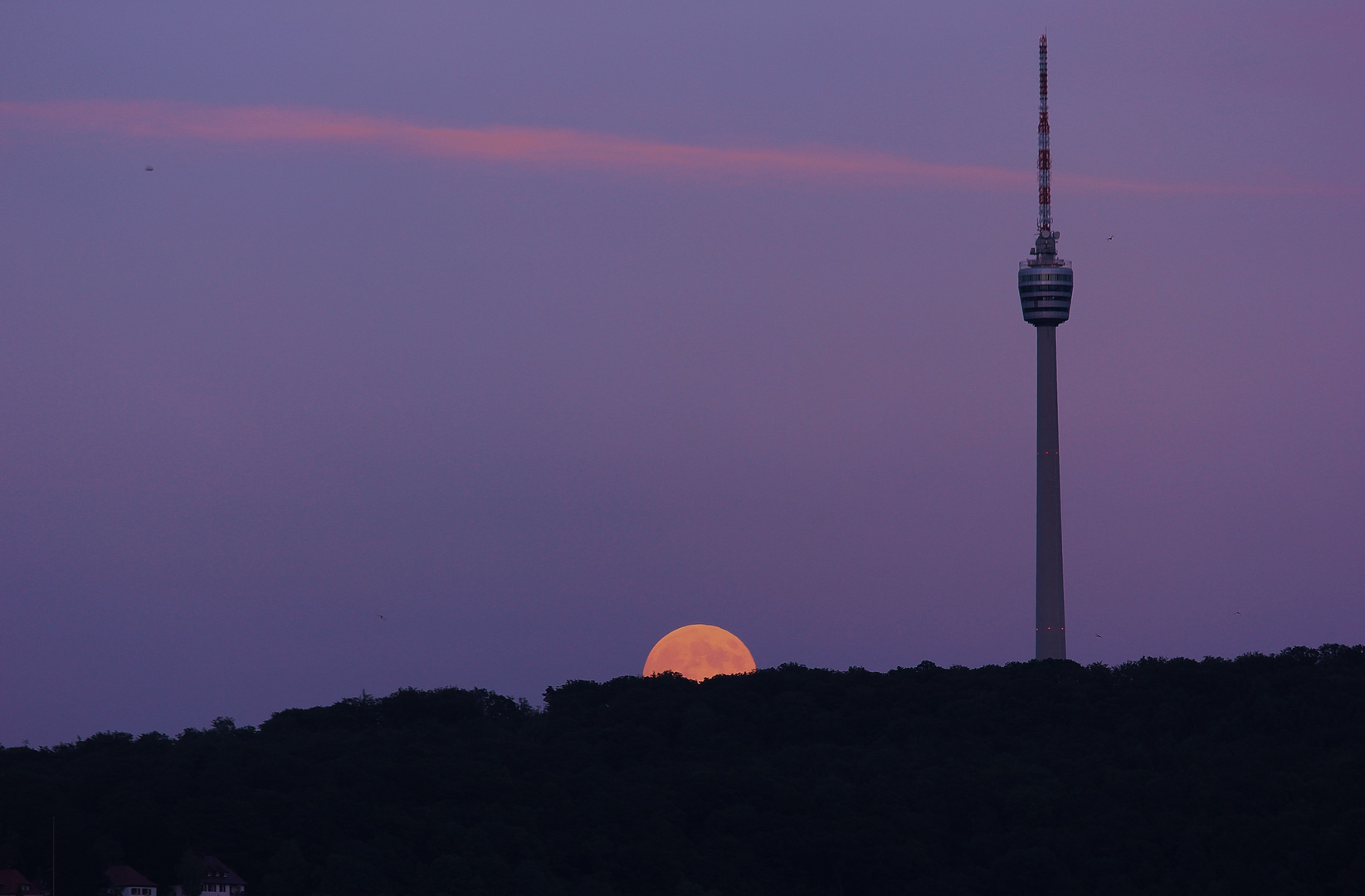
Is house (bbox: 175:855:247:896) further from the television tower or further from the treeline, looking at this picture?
the television tower

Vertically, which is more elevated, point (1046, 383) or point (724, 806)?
point (1046, 383)

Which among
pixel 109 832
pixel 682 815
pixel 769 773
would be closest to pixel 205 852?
pixel 109 832

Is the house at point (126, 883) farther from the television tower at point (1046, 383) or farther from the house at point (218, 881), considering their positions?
the television tower at point (1046, 383)

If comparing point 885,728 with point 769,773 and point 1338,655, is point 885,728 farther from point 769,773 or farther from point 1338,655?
point 1338,655

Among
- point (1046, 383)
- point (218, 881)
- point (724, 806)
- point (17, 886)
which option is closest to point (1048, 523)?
point (1046, 383)

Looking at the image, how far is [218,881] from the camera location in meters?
89.8

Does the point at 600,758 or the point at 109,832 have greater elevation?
the point at 600,758

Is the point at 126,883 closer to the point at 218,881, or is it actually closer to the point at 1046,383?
Answer: the point at 218,881

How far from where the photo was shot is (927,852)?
320ft

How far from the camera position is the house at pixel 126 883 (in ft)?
291

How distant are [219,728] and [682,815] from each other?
42920 millimetres

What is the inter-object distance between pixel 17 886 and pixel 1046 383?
112m

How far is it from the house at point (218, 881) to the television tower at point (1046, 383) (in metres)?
95.5

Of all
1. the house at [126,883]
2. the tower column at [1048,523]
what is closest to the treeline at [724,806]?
the house at [126,883]
